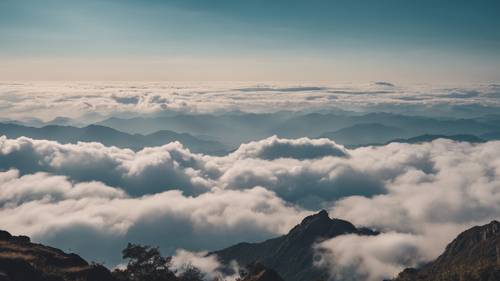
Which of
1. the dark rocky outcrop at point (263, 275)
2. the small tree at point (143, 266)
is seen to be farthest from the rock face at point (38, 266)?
the dark rocky outcrop at point (263, 275)

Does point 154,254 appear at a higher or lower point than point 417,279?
higher

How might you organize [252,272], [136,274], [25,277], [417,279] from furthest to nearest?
[417,279] < [252,272] < [136,274] < [25,277]

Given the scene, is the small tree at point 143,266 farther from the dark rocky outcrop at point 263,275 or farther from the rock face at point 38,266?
the dark rocky outcrop at point 263,275

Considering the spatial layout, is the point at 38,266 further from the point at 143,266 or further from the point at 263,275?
the point at 263,275

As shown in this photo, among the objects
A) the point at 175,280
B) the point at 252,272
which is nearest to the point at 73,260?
the point at 175,280

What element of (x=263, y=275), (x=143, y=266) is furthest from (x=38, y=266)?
(x=263, y=275)

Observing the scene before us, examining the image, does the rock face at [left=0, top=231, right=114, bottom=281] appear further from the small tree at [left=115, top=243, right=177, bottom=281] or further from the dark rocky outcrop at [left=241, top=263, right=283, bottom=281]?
the dark rocky outcrop at [left=241, top=263, right=283, bottom=281]

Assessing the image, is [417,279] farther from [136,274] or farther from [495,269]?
[136,274]

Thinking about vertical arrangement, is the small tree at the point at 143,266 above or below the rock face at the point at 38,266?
below
